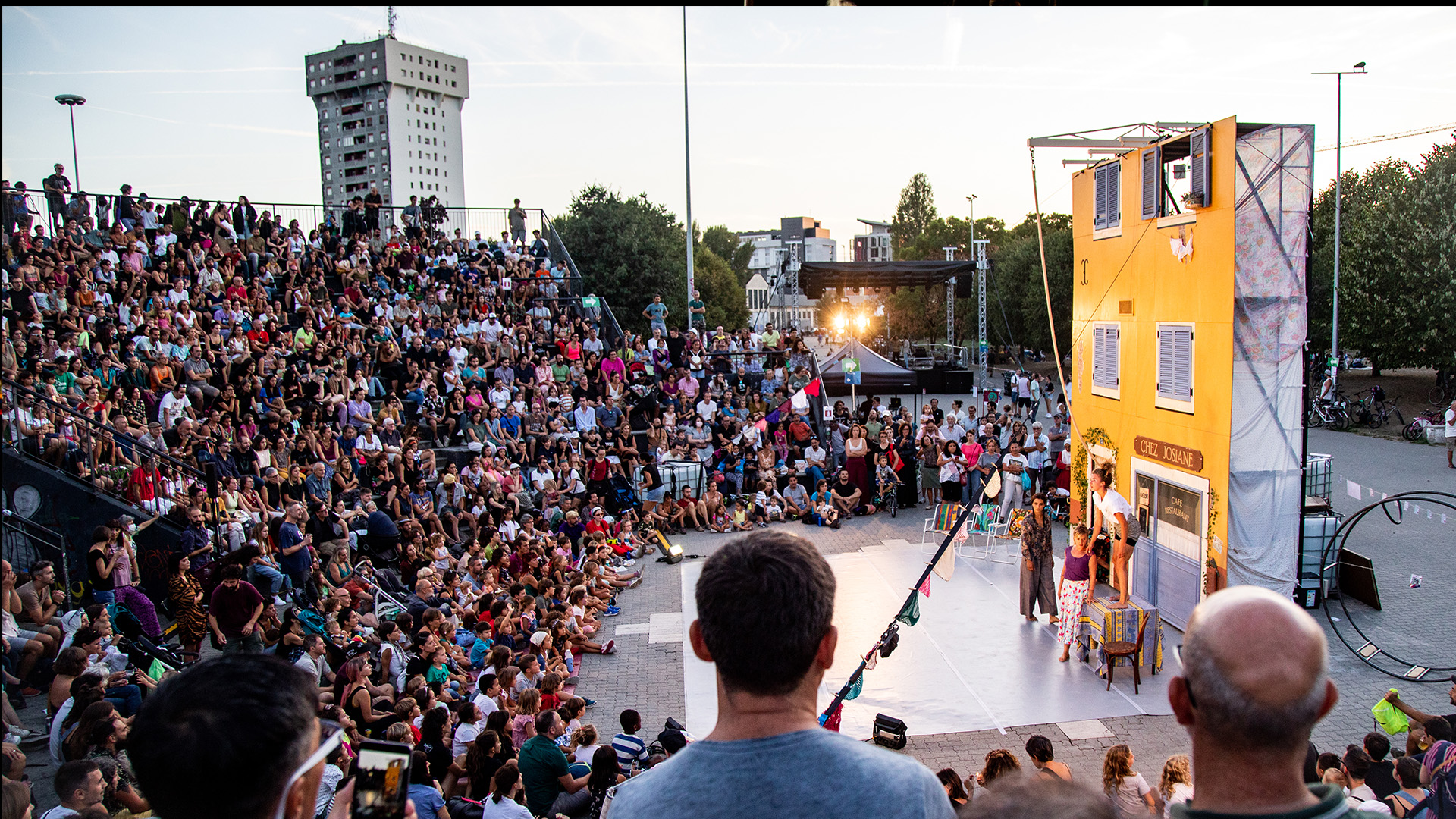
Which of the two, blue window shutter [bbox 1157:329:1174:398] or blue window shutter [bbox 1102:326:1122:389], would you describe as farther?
blue window shutter [bbox 1102:326:1122:389]

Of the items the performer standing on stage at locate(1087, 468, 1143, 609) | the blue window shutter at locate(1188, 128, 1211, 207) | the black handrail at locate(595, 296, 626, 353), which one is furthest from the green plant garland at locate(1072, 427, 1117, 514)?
the black handrail at locate(595, 296, 626, 353)

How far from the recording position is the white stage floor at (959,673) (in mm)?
8727

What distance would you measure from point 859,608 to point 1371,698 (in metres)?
5.31

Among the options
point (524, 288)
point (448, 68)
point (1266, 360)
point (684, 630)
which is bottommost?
point (684, 630)

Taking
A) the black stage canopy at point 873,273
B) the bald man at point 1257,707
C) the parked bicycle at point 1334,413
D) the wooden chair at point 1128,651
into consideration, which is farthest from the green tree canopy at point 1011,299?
the bald man at point 1257,707

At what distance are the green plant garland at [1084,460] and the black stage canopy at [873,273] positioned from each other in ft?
37.2

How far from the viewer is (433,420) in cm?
1566

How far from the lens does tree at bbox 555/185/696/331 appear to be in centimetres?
3862

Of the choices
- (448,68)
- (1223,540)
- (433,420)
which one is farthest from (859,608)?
(448,68)

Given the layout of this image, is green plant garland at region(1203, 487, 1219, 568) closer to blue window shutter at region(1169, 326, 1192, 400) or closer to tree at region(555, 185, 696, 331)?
blue window shutter at region(1169, 326, 1192, 400)

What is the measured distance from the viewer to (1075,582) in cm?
963

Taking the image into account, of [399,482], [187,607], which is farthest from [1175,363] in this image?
[187,607]

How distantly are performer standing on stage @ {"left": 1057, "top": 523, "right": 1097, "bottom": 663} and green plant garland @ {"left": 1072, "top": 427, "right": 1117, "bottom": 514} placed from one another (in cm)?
304

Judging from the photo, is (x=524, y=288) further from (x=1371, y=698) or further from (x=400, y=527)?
(x=1371, y=698)
